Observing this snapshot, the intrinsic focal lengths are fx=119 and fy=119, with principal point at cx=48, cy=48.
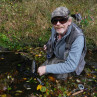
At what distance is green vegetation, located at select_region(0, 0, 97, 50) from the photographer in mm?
4551

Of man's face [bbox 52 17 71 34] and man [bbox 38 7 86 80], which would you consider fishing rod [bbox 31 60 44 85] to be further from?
man's face [bbox 52 17 71 34]

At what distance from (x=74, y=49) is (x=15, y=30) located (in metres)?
3.18

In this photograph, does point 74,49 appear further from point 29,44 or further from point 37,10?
point 37,10

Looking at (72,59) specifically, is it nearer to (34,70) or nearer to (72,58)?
(72,58)

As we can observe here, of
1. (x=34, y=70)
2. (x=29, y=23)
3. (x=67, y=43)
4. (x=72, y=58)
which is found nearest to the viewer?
(x=72, y=58)

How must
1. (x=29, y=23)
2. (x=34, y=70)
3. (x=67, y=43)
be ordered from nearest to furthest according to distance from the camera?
(x=67, y=43) → (x=34, y=70) → (x=29, y=23)

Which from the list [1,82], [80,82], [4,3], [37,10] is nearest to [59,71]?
[80,82]

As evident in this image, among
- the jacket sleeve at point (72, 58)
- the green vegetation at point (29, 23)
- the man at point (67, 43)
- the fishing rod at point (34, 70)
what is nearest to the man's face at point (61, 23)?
the man at point (67, 43)

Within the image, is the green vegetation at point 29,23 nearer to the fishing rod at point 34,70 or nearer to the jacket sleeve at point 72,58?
the fishing rod at point 34,70

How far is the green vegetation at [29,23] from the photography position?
14.9 ft

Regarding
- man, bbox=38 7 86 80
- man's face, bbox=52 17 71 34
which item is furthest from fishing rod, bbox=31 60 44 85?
man's face, bbox=52 17 71 34

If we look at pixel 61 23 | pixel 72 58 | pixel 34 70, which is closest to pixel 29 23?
pixel 34 70

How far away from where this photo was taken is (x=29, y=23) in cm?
499

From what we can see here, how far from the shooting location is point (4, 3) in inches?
215
